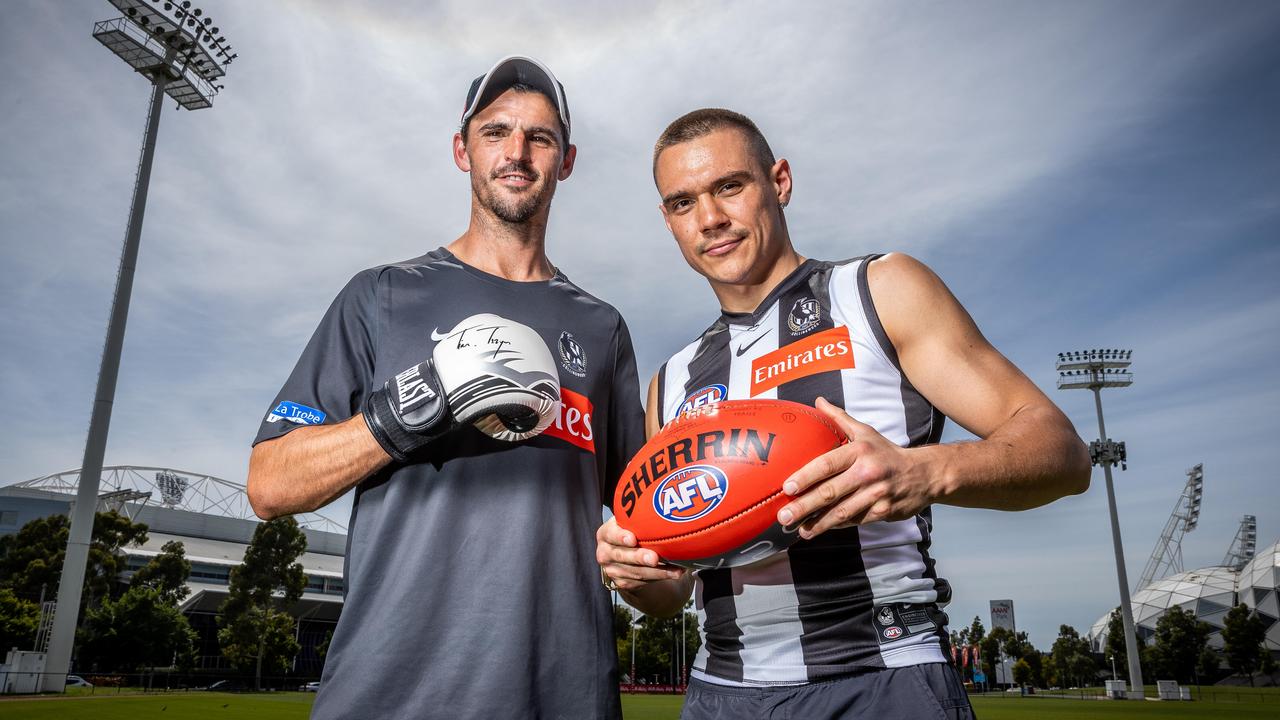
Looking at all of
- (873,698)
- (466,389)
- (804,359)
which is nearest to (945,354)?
(804,359)

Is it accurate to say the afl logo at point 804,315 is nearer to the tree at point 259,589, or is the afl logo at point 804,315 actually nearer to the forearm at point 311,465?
the forearm at point 311,465

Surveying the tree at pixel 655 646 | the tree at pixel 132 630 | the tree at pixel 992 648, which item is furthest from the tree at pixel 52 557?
the tree at pixel 992 648

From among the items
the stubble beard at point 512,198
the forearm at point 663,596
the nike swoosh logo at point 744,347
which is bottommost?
the forearm at point 663,596

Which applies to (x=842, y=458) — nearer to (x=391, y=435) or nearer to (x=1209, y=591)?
(x=391, y=435)

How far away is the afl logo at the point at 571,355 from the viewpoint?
10.2 feet

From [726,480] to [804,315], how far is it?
98cm

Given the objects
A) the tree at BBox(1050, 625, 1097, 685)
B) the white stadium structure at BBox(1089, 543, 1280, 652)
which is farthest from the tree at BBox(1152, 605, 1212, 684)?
the white stadium structure at BBox(1089, 543, 1280, 652)

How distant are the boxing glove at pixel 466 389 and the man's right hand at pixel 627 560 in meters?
0.49

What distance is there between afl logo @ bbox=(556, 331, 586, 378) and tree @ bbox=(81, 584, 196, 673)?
43099 mm

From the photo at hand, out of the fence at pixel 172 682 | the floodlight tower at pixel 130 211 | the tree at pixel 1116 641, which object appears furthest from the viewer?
the tree at pixel 1116 641

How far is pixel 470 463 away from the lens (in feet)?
9.11

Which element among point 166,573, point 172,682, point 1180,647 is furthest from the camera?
point 1180,647

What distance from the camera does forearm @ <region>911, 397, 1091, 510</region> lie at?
1.96 metres

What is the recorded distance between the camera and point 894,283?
2.78 metres
